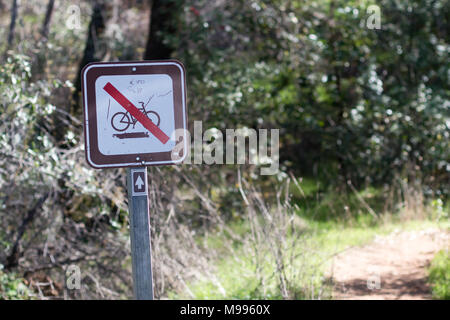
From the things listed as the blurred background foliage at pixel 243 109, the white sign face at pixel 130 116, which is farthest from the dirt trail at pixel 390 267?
the white sign face at pixel 130 116

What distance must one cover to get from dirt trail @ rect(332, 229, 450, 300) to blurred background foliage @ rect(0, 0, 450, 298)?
70 cm

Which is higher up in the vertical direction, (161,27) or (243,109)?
(161,27)

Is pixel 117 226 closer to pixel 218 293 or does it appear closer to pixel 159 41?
pixel 218 293

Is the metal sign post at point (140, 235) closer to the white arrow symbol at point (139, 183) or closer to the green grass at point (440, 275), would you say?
the white arrow symbol at point (139, 183)

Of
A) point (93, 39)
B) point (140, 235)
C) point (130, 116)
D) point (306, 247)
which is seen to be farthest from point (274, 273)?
point (93, 39)

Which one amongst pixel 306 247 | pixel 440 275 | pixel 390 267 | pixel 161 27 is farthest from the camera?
pixel 161 27

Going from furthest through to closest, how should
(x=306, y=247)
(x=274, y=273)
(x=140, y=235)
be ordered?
(x=306, y=247), (x=274, y=273), (x=140, y=235)

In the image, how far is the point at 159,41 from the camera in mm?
9344

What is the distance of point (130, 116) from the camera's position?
267 cm

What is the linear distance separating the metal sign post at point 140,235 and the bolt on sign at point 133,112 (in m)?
0.08

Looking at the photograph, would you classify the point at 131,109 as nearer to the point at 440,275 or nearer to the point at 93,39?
the point at 440,275

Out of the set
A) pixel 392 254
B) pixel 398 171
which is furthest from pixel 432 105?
pixel 392 254

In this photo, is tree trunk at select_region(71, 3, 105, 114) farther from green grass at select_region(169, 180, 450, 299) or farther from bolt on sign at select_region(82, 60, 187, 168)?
bolt on sign at select_region(82, 60, 187, 168)

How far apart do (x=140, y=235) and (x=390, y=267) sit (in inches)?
164
